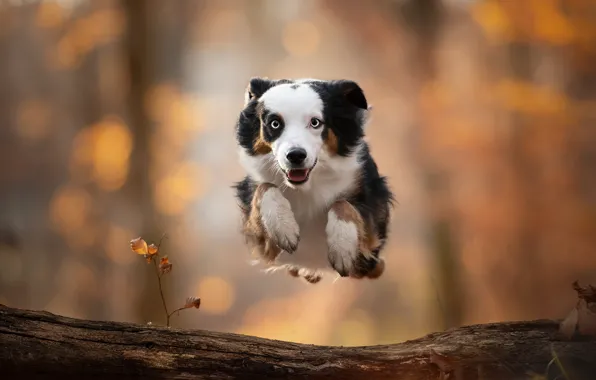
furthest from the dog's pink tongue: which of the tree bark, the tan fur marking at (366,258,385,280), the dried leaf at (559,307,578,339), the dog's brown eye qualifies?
the dried leaf at (559,307,578,339)

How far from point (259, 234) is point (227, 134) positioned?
4.52 meters

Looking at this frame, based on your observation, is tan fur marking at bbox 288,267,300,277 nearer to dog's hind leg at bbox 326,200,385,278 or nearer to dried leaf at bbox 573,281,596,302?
dog's hind leg at bbox 326,200,385,278

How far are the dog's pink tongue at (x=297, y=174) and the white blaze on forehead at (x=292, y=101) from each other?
0.59 ft

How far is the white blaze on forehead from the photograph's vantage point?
237 centimetres

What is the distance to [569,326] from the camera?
3291mm

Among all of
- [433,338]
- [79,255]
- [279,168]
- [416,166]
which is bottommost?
[433,338]

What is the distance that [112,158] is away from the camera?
7887mm

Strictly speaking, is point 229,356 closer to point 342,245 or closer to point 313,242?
point 313,242

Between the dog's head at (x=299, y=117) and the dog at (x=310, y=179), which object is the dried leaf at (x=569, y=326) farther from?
the dog's head at (x=299, y=117)

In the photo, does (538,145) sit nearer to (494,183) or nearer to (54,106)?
(494,183)

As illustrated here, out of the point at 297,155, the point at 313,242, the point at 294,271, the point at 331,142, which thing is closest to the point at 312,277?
the point at 294,271

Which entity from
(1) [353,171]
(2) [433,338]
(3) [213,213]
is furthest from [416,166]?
(1) [353,171]

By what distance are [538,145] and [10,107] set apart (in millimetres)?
6248

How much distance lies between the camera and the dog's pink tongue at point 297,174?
238cm
